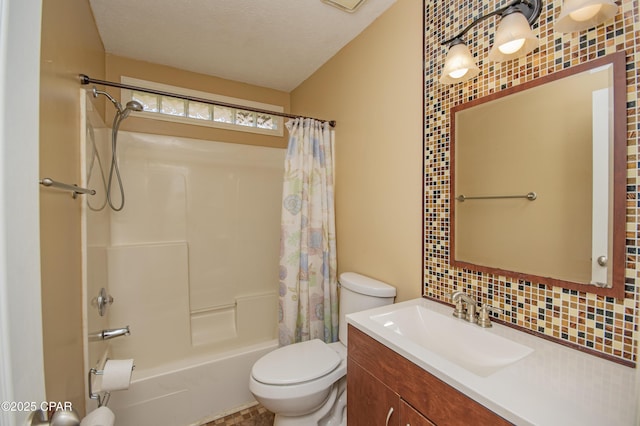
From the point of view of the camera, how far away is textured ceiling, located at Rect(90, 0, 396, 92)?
158 centimetres

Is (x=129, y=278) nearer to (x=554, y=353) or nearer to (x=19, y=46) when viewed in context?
(x=19, y=46)

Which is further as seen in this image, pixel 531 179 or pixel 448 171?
pixel 448 171

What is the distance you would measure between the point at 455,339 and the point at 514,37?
112 cm

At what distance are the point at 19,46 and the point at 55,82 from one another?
2.57ft

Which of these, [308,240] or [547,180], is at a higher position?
[547,180]

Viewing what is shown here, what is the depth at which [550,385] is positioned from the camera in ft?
2.31

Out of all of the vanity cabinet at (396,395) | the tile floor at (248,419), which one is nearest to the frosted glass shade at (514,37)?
the vanity cabinet at (396,395)

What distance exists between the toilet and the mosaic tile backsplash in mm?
384

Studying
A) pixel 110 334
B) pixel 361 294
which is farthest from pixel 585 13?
pixel 110 334

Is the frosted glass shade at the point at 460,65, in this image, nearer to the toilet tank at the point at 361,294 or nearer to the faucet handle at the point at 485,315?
the faucet handle at the point at 485,315

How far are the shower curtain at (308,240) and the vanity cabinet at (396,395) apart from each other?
2.57 ft

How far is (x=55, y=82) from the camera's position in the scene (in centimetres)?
101

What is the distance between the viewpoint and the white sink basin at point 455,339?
3.09 feet

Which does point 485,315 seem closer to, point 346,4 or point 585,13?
point 585,13
